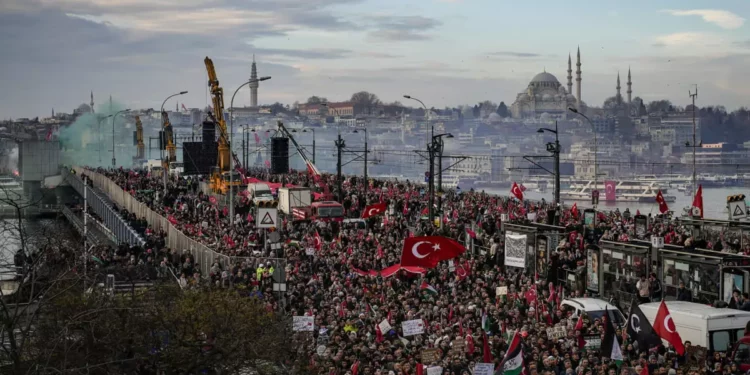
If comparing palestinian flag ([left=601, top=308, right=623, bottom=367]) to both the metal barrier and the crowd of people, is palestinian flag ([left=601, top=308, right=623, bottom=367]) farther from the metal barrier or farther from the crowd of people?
the metal barrier

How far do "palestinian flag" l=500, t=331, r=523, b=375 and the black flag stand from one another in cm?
181

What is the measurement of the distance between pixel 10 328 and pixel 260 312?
859 centimetres

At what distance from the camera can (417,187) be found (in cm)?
5197

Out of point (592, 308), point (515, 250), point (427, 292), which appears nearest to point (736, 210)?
point (515, 250)

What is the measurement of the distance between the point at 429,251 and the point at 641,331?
7247 millimetres

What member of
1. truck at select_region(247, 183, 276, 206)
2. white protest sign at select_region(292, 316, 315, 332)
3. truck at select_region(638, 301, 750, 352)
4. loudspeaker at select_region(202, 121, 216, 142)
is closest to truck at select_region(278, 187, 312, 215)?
truck at select_region(247, 183, 276, 206)

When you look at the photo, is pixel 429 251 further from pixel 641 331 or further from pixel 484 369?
pixel 641 331

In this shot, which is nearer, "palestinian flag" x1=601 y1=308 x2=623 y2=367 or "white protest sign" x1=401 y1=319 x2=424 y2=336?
"palestinian flag" x1=601 y1=308 x2=623 y2=367

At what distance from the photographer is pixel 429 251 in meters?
22.5

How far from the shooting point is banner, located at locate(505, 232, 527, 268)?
24.0 meters

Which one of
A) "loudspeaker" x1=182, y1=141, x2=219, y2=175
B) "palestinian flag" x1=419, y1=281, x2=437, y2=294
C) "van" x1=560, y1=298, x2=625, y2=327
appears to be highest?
"loudspeaker" x1=182, y1=141, x2=219, y2=175

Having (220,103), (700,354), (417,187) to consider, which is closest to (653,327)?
(700,354)

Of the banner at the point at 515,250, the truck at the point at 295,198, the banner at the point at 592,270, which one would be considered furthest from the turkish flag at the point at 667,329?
the truck at the point at 295,198

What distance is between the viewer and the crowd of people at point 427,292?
1694cm
